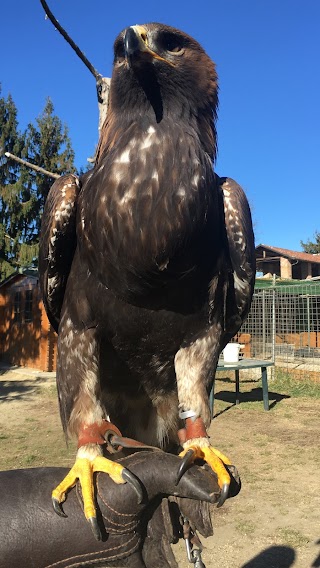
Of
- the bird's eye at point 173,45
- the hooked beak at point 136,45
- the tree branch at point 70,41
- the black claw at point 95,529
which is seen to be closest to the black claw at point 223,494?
the black claw at point 95,529

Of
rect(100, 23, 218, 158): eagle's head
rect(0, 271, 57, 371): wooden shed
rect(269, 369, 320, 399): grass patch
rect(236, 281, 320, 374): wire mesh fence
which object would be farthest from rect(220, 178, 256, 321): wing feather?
rect(0, 271, 57, 371): wooden shed

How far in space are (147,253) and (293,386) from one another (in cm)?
1147

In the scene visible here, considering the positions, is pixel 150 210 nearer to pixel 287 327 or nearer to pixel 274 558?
pixel 274 558

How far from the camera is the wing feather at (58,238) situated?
2.85 meters

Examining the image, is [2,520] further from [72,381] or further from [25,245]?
[25,245]

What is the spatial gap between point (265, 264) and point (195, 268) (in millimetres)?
26265

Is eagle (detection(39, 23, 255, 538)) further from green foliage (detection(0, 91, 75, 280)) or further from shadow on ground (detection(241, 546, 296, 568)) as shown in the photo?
green foliage (detection(0, 91, 75, 280))

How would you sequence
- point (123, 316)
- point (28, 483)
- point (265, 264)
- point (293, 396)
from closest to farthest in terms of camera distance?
1. point (28, 483)
2. point (123, 316)
3. point (293, 396)
4. point (265, 264)

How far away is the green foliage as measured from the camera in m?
24.2

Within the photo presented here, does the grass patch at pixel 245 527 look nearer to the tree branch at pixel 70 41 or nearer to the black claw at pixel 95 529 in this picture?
the black claw at pixel 95 529

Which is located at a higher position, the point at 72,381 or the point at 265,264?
the point at 265,264

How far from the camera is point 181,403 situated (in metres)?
2.80

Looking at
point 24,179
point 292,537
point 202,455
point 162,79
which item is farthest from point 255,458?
point 24,179

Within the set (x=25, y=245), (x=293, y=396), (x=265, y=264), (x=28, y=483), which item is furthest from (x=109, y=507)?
(x=265, y=264)
